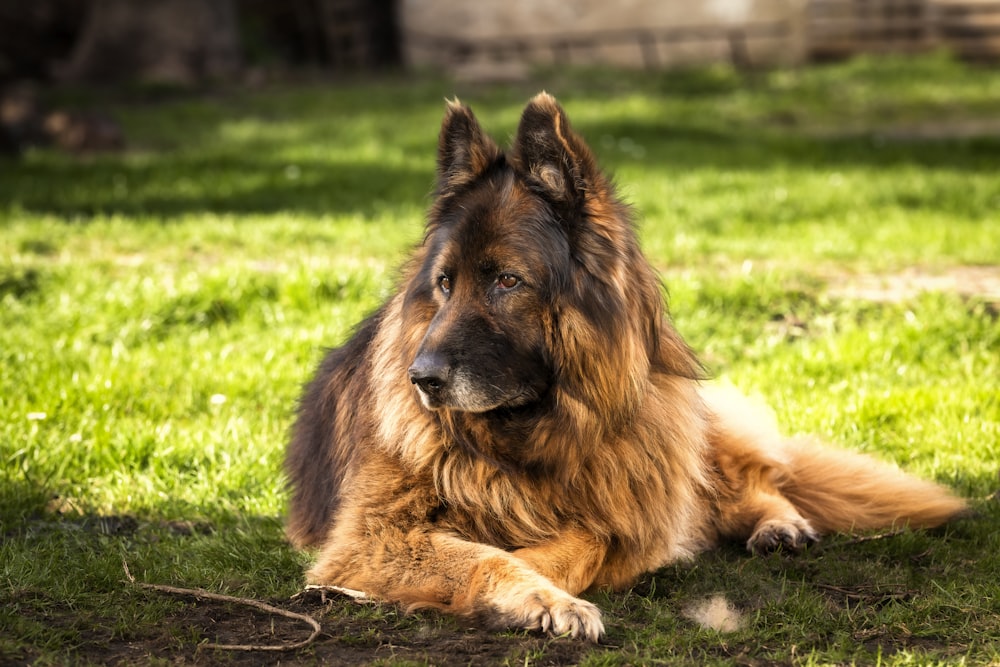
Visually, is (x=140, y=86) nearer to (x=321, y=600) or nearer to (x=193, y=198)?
(x=193, y=198)

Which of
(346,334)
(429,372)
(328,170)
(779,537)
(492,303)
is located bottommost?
(779,537)

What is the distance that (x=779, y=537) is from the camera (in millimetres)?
4594

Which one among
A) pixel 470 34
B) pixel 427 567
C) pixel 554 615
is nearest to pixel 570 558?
pixel 554 615

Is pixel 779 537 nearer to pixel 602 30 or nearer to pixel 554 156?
pixel 554 156

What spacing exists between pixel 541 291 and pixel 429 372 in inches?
20.5

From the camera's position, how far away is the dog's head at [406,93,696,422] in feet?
12.7

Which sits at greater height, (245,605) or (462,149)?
(462,149)

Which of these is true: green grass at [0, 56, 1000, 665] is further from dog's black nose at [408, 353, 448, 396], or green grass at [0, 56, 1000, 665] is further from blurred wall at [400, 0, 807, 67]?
blurred wall at [400, 0, 807, 67]

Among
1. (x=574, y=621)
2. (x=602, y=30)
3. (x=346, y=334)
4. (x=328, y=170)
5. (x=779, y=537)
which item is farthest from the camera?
(x=602, y=30)

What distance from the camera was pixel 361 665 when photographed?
3.47m

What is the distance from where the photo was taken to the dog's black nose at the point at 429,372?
3.74 metres

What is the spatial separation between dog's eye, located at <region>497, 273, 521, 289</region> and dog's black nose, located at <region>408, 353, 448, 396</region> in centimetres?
39

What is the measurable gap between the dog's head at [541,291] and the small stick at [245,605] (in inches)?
34.1

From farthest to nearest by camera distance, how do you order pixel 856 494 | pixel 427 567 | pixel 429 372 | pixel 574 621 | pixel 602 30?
pixel 602 30 → pixel 856 494 → pixel 427 567 → pixel 429 372 → pixel 574 621
